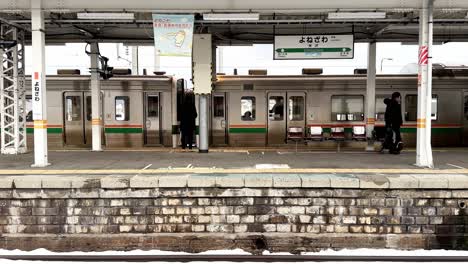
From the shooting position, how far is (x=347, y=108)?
14.8 m

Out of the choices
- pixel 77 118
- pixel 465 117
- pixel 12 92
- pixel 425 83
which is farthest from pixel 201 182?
pixel 465 117

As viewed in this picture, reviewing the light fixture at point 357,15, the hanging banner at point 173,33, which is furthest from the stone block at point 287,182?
the light fixture at point 357,15

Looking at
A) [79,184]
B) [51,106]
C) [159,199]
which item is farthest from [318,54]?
[51,106]

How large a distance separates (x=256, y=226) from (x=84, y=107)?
34.4ft

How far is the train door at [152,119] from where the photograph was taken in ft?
49.7

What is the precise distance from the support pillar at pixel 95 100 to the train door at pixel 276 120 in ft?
20.9

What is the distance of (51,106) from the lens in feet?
49.6

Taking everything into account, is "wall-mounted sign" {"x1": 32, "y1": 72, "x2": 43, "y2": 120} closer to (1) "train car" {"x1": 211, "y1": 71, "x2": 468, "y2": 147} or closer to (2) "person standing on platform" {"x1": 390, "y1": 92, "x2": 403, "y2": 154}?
(1) "train car" {"x1": 211, "y1": 71, "x2": 468, "y2": 147}

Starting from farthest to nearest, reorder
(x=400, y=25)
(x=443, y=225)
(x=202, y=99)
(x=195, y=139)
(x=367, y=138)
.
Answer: (x=195, y=139) < (x=367, y=138) < (x=202, y=99) < (x=400, y=25) < (x=443, y=225)

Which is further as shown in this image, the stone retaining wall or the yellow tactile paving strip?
the yellow tactile paving strip

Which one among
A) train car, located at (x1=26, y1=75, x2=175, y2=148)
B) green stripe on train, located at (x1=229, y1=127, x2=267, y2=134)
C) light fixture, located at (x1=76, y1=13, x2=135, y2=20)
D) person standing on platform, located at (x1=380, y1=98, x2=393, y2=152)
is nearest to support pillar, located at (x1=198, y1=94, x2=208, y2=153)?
green stripe on train, located at (x1=229, y1=127, x2=267, y2=134)

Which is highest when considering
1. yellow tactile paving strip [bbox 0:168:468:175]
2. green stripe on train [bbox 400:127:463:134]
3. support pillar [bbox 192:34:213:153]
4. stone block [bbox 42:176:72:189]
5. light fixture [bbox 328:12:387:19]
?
light fixture [bbox 328:12:387:19]

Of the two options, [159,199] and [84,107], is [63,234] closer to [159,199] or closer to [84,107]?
[159,199]

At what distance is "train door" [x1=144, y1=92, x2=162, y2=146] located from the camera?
1514 centimetres
